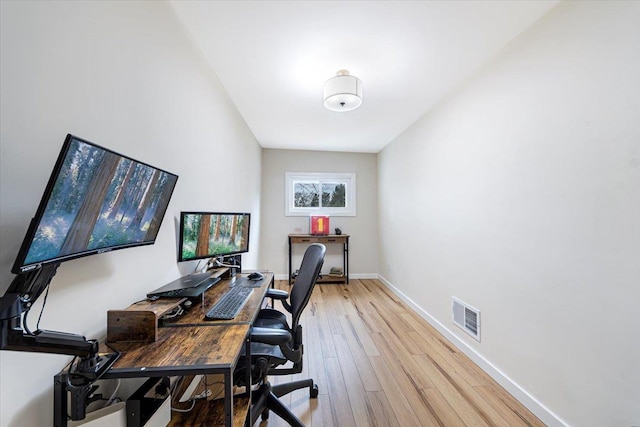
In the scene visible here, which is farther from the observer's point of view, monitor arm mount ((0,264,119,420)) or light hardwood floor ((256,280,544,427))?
light hardwood floor ((256,280,544,427))

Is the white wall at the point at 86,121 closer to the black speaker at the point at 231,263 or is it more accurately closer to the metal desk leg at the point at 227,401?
the black speaker at the point at 231,263

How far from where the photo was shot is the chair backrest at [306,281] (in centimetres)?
138

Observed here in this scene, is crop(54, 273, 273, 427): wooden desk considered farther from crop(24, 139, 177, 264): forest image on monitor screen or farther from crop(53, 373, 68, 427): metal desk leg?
crop(24, 139, 177, 264): forest image on monitor screen

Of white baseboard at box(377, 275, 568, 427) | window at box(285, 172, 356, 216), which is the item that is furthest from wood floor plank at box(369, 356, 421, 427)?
window at box(285, 172, 356, 216)

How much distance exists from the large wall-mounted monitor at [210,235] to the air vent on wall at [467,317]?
6.89 ft

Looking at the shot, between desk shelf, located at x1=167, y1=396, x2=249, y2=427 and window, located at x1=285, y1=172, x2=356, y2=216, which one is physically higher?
window, located at x1=285, y1=172, x2=356, y2=216

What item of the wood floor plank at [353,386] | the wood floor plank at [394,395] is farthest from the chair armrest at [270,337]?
the wood floor plank at [394,395]

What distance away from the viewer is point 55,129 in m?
0.83

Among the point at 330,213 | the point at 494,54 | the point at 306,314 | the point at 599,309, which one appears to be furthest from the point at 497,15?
the point at 330,213

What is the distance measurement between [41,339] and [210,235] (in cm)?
119

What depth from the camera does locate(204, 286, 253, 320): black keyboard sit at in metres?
1.23

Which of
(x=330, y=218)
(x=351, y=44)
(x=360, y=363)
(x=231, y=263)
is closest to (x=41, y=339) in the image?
(x=231, y=263)

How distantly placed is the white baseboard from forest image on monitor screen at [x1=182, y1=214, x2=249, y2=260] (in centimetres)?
220

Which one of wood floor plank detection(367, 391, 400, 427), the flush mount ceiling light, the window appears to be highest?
the flush mount ceiling light
